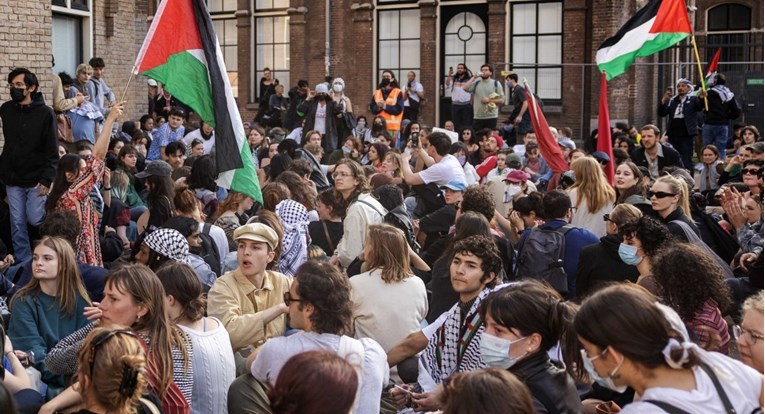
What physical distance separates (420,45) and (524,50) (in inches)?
106

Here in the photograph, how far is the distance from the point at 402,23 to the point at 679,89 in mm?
9487

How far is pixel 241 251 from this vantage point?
594 centimetres

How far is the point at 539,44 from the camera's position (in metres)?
22.8

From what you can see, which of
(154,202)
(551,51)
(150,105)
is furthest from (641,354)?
(551,51)

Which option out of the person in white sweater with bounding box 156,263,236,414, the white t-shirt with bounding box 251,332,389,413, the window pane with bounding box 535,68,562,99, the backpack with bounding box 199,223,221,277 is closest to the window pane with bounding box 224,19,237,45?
the window pane with bounding box 535,68,562,99

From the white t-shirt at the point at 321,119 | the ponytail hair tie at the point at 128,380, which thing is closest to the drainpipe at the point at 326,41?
the white t-shirt at the point at 321,119

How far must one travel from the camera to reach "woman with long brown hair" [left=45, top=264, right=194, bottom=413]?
448 cm

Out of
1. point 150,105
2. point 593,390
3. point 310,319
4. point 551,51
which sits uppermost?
point 551,51

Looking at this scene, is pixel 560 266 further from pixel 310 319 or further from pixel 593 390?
pixel 310 319

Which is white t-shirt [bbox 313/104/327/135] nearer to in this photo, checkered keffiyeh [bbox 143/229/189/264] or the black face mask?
the black face mask

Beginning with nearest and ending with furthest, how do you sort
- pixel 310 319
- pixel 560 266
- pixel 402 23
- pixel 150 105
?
pixel 310 319 < pixel 560 266 < pixel 150 105 < pixel 402 23

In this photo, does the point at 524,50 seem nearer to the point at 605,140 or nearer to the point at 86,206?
the point at 605,140

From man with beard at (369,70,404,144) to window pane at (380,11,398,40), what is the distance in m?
4.67

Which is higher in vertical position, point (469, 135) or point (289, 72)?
point (289, 72)
